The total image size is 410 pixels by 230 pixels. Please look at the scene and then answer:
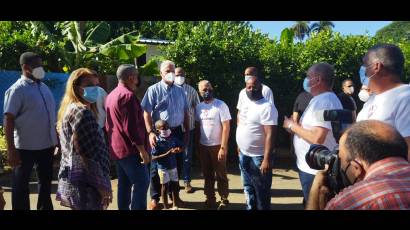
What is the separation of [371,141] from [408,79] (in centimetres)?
1003

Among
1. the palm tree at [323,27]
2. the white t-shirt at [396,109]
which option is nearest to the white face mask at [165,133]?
the palm tree at [323,27]

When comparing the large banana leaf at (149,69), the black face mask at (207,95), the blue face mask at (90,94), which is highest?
the large banana leaf at (149,69)

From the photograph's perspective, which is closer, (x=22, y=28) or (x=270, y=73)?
(x=270, y=73)

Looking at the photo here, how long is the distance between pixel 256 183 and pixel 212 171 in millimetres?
1158

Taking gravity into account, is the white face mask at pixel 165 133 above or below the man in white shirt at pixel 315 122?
below

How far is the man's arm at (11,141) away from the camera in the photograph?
454 cm

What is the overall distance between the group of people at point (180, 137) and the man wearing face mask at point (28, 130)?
1cm

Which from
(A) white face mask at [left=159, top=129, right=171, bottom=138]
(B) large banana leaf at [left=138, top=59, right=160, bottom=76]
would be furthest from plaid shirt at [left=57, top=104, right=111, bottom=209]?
(B) large banana leaf at [left=138, top=59, right=160, bottom=76]

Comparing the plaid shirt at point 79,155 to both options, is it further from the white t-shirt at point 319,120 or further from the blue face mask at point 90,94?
the white t-shirt at point 319,120

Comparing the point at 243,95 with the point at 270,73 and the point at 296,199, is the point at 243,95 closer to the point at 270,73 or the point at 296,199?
the point at 296,199

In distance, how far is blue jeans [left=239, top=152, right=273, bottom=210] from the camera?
16.0 ft
